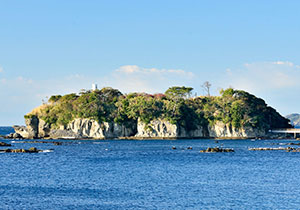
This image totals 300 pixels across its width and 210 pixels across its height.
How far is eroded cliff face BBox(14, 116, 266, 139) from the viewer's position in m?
172

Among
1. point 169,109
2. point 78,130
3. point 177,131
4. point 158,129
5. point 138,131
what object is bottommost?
point 177,131

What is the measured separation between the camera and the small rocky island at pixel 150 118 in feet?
564

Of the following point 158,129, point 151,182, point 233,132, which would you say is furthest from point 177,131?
point 151,182

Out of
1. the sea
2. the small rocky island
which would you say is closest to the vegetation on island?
the small rocky island

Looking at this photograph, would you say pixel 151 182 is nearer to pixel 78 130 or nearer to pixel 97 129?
pixel 97 129

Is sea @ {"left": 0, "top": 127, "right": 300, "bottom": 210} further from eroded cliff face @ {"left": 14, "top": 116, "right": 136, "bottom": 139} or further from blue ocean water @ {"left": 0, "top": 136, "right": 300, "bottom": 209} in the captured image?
eroded cliff face @ {"left": 14, "top": 116, "right": 136, "bottom": 139}

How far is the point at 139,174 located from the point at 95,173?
6.56 meters

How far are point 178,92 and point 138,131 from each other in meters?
24.9

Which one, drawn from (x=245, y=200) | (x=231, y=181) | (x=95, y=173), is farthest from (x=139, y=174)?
(x=245, y=200)

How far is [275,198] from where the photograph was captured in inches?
2007

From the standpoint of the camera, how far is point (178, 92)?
189 meters

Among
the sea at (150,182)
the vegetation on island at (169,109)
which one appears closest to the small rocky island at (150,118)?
the vegetation on island at (169,109)

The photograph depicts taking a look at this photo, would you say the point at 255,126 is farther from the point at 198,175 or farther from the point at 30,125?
the point at 198,175

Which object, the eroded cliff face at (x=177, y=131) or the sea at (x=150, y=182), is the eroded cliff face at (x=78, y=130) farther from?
the sea at (x=150, y=182)
